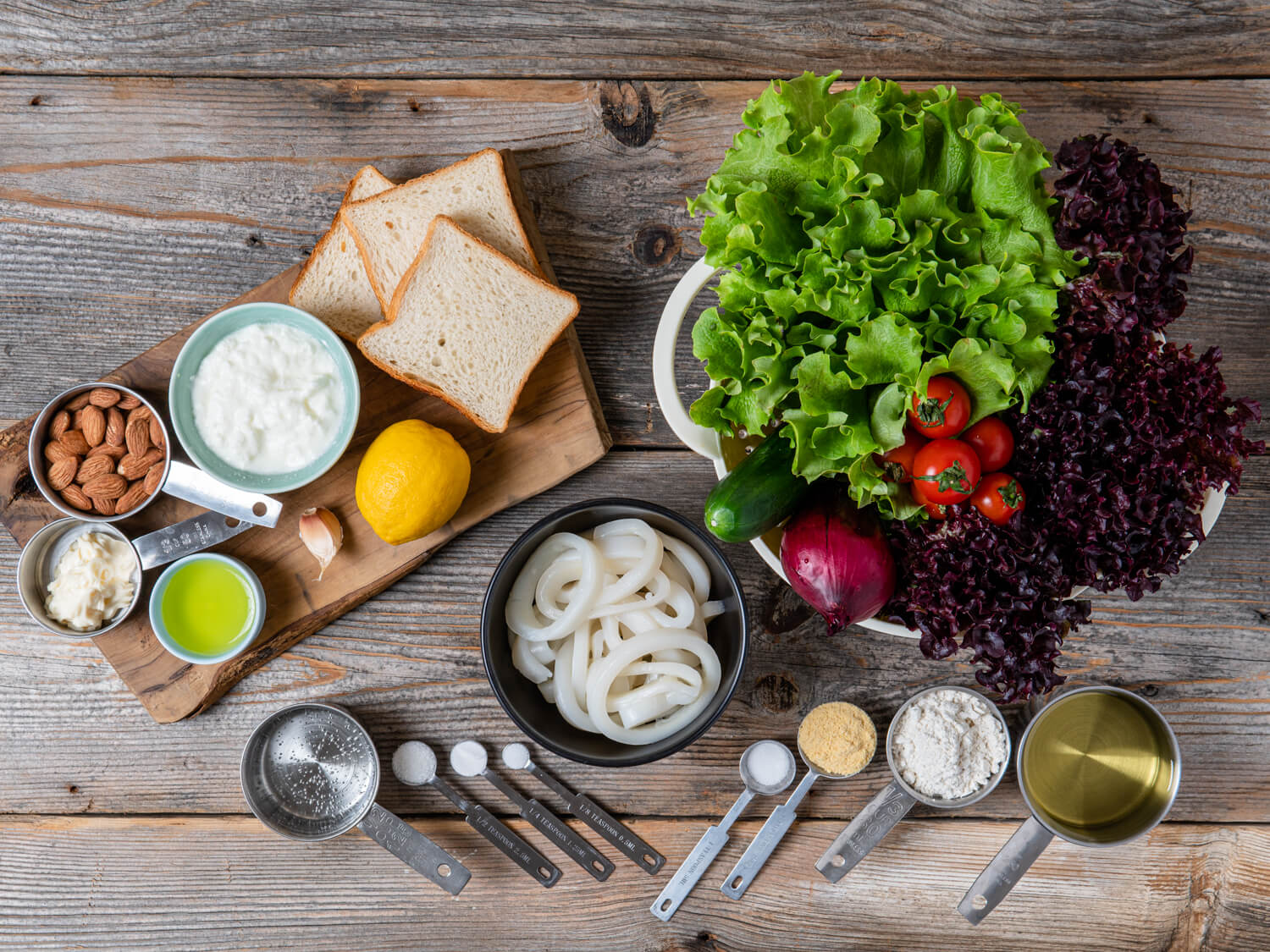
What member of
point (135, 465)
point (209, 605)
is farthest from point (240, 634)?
point (135, 465)

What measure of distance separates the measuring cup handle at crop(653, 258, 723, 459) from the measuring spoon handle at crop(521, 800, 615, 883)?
2.31 ft

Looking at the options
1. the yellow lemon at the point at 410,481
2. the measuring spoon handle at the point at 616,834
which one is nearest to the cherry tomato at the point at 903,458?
the yellow lemon at the point at 410,481

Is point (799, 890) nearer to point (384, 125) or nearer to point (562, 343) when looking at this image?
point (562, 343)

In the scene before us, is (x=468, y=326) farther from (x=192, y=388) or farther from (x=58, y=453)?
(x=58, y=453)

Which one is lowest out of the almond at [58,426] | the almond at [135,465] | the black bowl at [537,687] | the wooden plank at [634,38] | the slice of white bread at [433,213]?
the black bowl at [537,687]

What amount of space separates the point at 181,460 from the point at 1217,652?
5.89 feet

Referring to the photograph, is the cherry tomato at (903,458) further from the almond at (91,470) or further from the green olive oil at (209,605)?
the almond at (91,470)

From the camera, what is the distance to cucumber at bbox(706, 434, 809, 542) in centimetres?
119

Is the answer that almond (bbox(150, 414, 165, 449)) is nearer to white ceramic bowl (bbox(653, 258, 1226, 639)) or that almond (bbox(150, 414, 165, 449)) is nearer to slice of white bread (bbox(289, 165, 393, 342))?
slice of white bread (bbox(289, 165, 393, 342))

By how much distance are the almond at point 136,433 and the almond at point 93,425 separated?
0.03 metres

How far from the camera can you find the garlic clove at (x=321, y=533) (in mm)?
1364

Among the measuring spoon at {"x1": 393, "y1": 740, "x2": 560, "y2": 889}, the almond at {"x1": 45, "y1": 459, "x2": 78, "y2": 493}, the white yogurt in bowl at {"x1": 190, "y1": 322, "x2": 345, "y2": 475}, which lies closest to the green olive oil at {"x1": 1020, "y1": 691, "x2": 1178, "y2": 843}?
the measuring spoon at {"x1": 393, "y1": 740, "x2": 560, "y2": 889}

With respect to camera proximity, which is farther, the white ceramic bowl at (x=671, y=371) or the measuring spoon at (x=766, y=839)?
the measuring spoon at (x=766, y=839)

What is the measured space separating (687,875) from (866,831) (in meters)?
0.31
